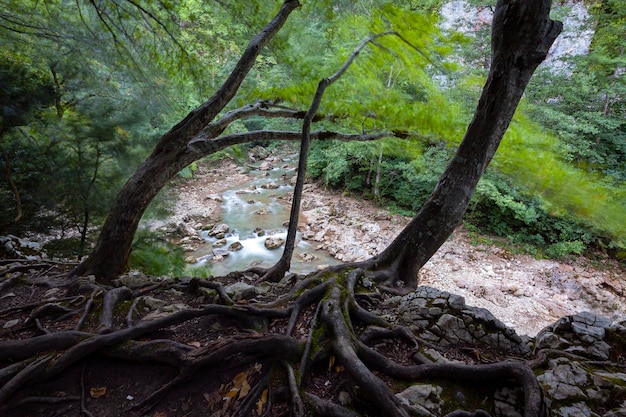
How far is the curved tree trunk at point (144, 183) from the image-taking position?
335 cm

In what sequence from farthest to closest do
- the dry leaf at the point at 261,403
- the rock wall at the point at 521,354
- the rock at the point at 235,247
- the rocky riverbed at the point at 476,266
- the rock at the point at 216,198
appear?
the rock at the point at 216,198 → the rock at the point at 235,247 → the rocky riverbed at the point at 476,266 → the dry leaf at the point at 261,403 → the rock wall at the point at 521,354

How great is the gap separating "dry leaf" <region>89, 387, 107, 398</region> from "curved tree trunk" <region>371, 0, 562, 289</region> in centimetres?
270

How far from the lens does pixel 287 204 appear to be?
13.5 meters

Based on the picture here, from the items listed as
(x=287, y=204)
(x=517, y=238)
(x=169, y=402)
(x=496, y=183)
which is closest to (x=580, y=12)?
(x=496, y=183)

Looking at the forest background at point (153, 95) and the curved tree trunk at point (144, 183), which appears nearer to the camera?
the curved tree trunk at point (144, 183)

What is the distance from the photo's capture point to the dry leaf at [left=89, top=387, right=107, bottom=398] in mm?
1922

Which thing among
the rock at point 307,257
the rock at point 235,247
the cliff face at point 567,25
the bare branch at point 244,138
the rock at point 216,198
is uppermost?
the cliff face at point 567,25

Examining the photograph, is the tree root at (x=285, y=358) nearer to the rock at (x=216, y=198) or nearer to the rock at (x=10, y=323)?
the rock at (x=10, y=323)

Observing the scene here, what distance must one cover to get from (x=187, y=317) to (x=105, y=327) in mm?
584

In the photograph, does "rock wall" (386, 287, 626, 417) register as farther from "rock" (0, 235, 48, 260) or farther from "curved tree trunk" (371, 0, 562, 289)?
"rock" (0, 235, 48, 260)

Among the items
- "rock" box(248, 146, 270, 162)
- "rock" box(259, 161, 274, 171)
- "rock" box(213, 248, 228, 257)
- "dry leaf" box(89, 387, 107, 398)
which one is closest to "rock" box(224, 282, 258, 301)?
"dry leaf" box(89, 387, 107, 398)

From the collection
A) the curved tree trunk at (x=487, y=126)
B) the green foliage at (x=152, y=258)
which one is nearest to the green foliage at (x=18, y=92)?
the green foliage at (x=152, y=258)

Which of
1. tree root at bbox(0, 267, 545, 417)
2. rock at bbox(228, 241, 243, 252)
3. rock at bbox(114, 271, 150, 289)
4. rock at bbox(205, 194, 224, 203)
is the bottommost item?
rock at bbox(228, 241, 243, 252)

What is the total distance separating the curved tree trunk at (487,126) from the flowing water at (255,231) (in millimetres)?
5783
